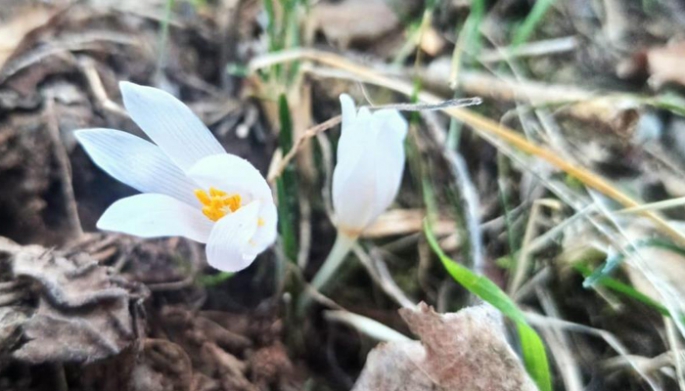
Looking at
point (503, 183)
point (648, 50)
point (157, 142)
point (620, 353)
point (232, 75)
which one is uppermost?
point (157, 142)

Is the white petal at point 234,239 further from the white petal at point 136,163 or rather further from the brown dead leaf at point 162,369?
the brown dead leaf at point 162,369

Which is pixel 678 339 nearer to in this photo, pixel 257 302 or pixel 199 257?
pixel 257 302

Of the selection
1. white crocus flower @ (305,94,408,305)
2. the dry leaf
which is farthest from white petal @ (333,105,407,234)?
the dry leaf

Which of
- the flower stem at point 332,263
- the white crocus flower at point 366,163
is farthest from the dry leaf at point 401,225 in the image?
the white crocus flower at point 366,163

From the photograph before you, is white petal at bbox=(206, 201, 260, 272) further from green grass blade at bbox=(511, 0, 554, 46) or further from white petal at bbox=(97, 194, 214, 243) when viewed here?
green grass blade at bbox=(511, 0, 554, 46)

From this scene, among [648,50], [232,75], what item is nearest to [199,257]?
[232,75]

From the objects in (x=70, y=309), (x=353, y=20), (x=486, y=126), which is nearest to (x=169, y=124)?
(x=70, y=309)
